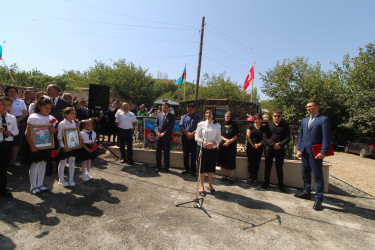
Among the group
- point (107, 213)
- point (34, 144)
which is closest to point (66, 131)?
point (34, 144)

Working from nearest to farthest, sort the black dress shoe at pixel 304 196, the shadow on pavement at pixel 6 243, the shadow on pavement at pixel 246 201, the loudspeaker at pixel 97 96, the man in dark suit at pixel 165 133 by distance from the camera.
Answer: the shadow on pavement at pixel 6 243, the shadow on pavement at pixel 246 201, the black dress shoe at pixel 304 196, the man in dark suit at pixel 165 133, the loudspeaker at pixel 97 96

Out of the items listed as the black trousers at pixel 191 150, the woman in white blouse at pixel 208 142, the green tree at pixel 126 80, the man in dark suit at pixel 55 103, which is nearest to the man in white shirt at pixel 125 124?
the man in dark suit at pixel 55 103

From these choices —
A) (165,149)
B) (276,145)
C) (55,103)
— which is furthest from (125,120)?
(276,145)

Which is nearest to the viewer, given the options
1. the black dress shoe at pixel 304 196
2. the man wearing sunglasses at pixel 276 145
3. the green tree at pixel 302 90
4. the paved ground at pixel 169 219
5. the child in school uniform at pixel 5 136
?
the paved ground at pixel 169 219

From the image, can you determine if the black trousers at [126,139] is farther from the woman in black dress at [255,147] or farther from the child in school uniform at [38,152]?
the woman in black dress at [255,147]

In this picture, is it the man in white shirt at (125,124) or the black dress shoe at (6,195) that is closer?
the black dress shoe at (6,195)

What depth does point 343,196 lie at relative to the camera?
515 cm

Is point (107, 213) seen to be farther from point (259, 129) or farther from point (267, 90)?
point (267, 90)

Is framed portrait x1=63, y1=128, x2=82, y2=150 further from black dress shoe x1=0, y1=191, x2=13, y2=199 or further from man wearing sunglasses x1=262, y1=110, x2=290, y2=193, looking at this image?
man wearing sunglasses x1=262, y1=110, x2=290, y2=193

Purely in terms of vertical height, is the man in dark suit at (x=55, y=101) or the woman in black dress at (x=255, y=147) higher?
the man in dark suit at (x=55, y=101)

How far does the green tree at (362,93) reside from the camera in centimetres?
1319

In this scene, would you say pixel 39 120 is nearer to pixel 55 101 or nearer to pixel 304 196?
pixel 55 101

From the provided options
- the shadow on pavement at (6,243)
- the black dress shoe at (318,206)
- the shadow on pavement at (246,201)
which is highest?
the black dress shoe at (318,206)

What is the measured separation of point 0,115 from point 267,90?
1822cm
